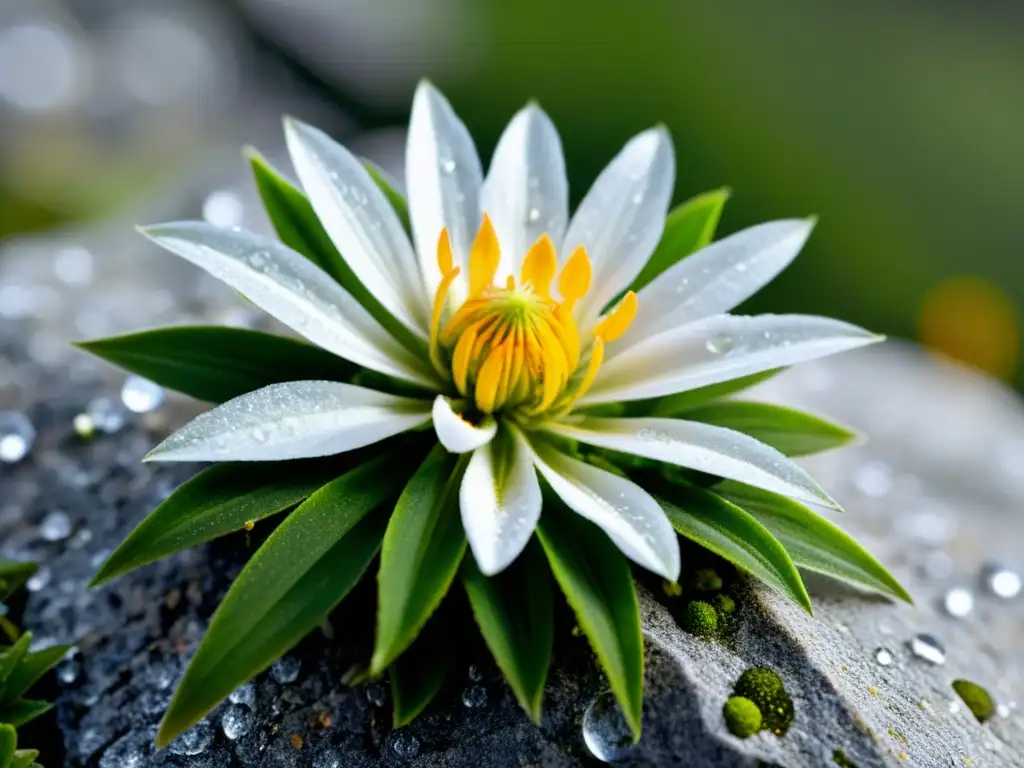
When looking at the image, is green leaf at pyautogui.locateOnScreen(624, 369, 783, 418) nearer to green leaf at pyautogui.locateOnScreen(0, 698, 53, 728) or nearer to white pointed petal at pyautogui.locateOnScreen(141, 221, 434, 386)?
white pointed petal at pyautogui.locateOnScreen(141, 221, 434, 386)

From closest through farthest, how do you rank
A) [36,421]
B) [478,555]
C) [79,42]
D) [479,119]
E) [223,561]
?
[478,555], [223,561], [36,421], [479,119], [79,42]

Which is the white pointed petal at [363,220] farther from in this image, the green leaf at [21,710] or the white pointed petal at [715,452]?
the green leaf at [21,710]

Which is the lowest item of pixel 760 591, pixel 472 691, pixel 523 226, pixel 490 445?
pixel 472 691

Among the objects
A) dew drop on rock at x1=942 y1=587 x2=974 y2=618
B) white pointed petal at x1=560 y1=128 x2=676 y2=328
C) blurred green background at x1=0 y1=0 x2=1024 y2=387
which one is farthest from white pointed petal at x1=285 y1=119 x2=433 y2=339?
blurred green background at x1=0 y1=0 x2=1024 y2=387

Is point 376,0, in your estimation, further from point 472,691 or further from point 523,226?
point 472,691

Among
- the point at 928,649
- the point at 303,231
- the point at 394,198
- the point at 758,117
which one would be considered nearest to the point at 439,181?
the point at 394,198

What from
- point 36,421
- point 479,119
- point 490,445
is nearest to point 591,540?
point 490,445
